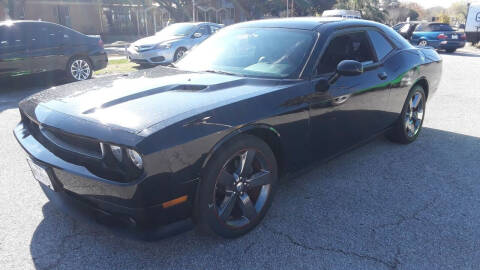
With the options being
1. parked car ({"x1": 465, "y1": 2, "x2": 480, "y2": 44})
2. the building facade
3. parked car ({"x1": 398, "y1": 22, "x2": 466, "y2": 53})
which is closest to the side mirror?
parked car ({"x1": 398, "y1": 22, "x2": 466, "y2": 53})

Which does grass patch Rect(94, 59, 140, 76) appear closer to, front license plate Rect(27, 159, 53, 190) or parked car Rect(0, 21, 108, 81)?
parked car Rect(0, 21, 108, 81)

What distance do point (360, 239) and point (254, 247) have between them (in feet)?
2.56

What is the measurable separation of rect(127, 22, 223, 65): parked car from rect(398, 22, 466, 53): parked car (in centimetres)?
1102

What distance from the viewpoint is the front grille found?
7.52ft

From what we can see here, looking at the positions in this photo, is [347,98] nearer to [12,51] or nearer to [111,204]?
[111,204]

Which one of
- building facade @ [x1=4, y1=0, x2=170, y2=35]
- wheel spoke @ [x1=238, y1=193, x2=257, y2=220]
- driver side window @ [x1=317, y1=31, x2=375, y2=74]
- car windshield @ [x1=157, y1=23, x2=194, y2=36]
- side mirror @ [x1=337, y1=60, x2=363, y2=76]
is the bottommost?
wheel spoke @ [x1=238, y1=193, x2=257, y2=220]

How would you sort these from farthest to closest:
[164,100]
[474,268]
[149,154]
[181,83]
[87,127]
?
[181,83], [164,100], [474,268], [87,127], [149,154]

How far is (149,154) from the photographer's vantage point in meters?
2.06

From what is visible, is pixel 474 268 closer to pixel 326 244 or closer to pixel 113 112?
pixel 326 244

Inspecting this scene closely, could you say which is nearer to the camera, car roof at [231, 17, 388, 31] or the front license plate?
the front license plate

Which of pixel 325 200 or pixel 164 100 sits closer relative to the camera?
pixel 164 100

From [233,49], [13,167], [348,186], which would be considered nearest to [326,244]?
[348,186]

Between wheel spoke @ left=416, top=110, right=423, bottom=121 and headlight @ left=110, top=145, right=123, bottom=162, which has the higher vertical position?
headlight @ left=110, top=145, right=123, bottom=162

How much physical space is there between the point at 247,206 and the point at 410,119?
3045 millimetres
